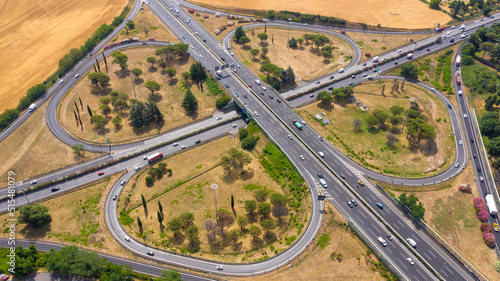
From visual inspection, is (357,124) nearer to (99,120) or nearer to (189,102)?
(189,102)

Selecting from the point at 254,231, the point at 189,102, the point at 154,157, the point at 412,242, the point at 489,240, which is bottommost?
the point at 489,240

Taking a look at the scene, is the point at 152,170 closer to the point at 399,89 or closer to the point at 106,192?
the point at 106,192

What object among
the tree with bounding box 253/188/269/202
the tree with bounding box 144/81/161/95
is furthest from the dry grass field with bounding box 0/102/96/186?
the tree with bounding box 253/188/269/202

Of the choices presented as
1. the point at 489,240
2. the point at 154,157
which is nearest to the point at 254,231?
the point at 154,157

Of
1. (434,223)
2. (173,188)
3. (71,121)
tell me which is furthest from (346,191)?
(71,121)

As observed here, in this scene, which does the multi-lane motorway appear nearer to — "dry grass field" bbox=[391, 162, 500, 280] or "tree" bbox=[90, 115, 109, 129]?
"dry grass field" bbox=[391, 162, 500, 280]

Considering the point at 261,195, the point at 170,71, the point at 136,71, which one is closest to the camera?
the point at 261,195
